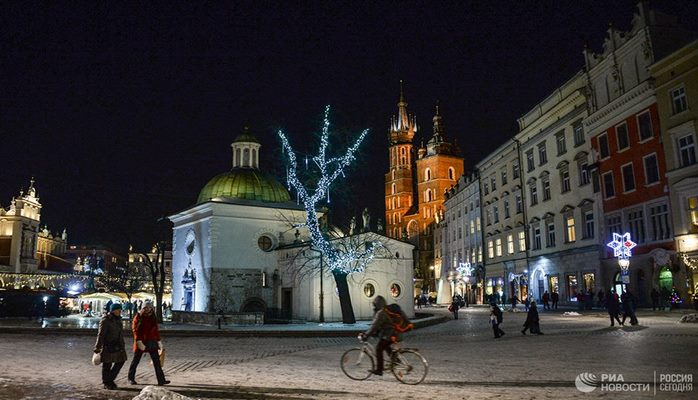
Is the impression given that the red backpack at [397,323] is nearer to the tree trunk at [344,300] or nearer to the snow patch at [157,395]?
the snow patch at [157,395]

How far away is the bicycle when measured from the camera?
10992 millimetres

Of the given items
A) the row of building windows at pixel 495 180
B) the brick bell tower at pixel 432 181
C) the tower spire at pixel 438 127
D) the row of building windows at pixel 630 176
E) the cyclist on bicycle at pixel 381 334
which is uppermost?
the tower spire at pixel 438 127

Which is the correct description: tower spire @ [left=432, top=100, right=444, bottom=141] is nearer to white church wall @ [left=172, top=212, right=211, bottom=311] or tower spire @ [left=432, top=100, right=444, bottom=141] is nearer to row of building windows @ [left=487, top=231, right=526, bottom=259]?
row of building windows @ [left=487, top=231, right=526, bottom=259]

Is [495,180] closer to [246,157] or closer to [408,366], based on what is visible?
[246,157]

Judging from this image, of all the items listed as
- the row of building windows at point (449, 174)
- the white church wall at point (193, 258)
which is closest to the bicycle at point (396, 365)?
the white church wall at point (193, 258)

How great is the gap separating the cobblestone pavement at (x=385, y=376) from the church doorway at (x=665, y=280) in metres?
11.3

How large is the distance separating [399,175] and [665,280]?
97.7 metres

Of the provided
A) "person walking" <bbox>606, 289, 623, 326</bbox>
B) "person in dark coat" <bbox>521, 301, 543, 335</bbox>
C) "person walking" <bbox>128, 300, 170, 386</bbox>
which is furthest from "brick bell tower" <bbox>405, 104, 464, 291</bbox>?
"person walking" <bbox>128, 300, 170, 386</bbox>

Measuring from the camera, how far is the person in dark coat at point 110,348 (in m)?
10.8

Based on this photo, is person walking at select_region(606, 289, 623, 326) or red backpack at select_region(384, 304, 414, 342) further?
person walking at select_region(606, 289, 623, 326)

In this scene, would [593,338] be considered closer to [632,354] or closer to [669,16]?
[632,354]

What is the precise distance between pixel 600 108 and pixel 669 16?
701cm

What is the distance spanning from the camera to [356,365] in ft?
37.7

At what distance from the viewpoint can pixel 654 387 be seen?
962 cm
